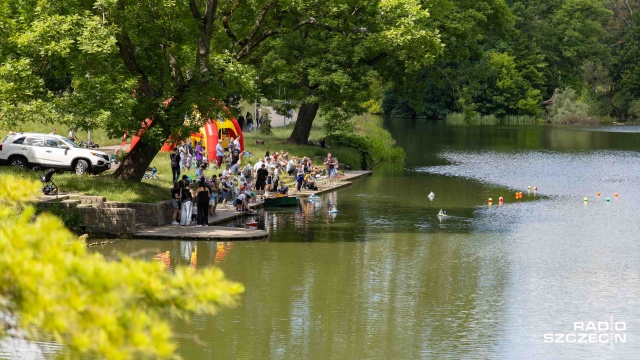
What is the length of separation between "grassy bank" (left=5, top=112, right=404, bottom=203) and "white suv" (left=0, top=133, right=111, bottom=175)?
3.74 feet

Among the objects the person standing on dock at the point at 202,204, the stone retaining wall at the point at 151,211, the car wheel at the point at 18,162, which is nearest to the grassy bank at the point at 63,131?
the car wheel at the point at 18,162

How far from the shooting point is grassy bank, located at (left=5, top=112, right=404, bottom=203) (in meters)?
30.7

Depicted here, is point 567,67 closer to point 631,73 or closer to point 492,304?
point 631,73

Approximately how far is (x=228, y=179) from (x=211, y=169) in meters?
5.80

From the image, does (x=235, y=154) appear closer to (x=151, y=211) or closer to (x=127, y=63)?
(x=127, y=63)

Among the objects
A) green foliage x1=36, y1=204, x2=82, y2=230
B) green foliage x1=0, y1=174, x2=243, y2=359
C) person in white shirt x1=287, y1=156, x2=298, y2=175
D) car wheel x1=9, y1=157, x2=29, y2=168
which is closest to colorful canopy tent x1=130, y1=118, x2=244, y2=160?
person in white shirt x1=287, y1=156, x2=298, y2=175

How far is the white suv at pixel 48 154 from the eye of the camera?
123ft

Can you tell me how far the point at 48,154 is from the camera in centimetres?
3800

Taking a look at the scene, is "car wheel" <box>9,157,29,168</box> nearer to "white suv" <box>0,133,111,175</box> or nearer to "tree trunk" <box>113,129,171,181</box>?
"white suv" <box>0,133,111,175</box>

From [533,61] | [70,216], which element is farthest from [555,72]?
[70,216]

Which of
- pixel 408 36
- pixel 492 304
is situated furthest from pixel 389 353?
pixel 408 36

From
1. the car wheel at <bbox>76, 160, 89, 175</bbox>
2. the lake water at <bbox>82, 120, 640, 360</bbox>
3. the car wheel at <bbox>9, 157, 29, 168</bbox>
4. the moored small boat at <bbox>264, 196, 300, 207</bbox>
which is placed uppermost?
the car wheel at <bbox>9, 157, 29, 168</bbox>

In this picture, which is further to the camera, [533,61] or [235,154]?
[533,61]

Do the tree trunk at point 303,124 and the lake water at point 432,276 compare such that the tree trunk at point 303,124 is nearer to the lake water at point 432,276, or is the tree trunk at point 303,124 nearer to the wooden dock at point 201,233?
the lake water at point 432,276
